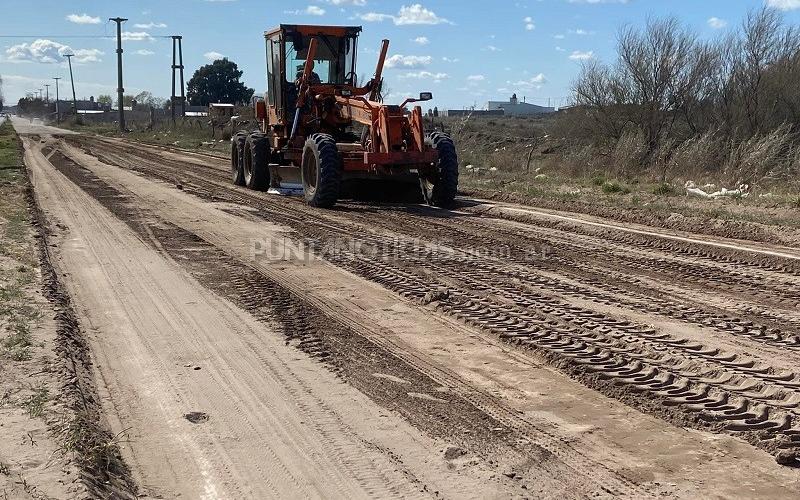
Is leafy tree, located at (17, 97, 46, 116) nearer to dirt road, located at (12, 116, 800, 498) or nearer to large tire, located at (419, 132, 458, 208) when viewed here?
large tire, located at (419, 132, 458, 208)

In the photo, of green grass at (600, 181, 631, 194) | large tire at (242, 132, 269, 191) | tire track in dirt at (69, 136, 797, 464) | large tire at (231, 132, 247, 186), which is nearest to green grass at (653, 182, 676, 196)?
green grass at (600, 181, 631, 194)

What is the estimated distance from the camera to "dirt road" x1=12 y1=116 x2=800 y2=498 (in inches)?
156

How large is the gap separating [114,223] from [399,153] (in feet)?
15.6

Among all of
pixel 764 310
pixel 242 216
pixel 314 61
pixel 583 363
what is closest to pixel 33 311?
pixel 583 363

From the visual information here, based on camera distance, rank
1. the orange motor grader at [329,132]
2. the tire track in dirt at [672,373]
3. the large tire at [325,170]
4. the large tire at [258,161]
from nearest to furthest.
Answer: the tire track in dirt at [672,373] < the orange motor grader at [329,132] < the large tire at [325,170] < the large tire at [258,161]

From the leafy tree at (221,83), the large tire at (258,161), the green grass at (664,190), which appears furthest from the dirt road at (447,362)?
the leafy tree at (221,83)

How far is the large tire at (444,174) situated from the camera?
14.4 meters

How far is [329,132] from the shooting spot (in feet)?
54.4

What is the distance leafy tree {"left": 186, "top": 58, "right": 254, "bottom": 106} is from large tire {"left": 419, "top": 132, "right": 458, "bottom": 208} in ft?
252

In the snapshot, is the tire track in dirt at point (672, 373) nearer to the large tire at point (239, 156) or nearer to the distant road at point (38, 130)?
the large tire at point (239, 156)

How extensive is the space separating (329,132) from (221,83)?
252ft

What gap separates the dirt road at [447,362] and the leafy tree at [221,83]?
268 feet

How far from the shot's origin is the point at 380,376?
5.34 meters

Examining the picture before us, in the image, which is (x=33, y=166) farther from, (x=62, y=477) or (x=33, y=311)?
(x=62, y=477)
